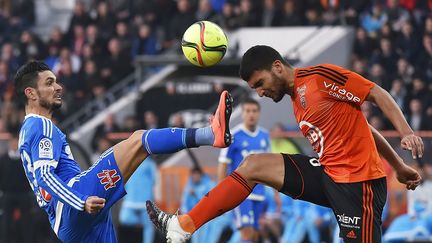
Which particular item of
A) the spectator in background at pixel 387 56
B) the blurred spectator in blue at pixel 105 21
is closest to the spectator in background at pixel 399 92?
the spectator in background at pixel 387 56

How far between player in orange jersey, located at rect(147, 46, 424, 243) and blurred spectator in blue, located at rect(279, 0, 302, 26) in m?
12.0

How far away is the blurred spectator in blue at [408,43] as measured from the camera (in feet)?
57.3

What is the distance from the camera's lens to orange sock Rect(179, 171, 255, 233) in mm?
7945

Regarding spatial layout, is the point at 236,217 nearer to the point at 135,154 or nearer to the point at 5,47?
the point at 135,154

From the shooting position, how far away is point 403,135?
7598 mm

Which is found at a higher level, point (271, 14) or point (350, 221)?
point (350, 221)

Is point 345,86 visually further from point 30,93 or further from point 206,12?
point 206,12

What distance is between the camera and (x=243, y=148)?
12867 mm

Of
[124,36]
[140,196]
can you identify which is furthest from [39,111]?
[124,36]

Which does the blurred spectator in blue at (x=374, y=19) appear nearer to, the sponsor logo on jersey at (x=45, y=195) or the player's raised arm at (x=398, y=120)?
the player's raised arm at (x=398, y=120)

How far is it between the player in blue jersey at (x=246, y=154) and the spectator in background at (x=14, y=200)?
462 centimetres

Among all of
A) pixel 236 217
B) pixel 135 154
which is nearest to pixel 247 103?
pixel 236 217

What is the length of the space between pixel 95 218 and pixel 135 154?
0.65 metres

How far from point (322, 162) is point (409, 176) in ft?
2.88
